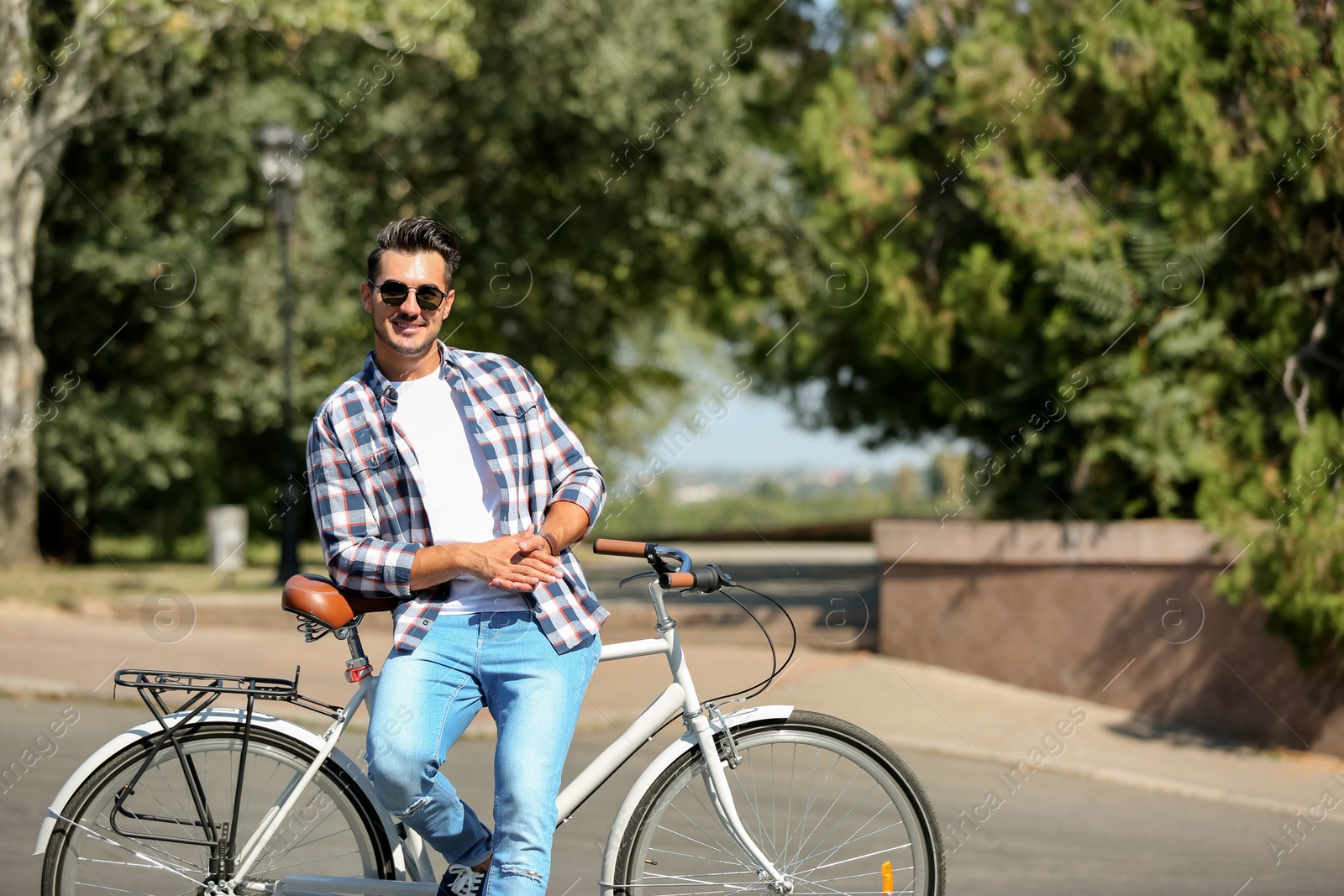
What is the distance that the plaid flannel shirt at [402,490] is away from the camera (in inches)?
129

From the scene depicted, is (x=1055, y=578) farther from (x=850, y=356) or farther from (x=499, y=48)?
(x=499, y=48)

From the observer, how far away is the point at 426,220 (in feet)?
11.4

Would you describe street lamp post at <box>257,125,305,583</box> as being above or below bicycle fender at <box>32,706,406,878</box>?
above

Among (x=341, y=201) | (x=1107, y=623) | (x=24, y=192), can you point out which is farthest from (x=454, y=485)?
(x=341, y=201)

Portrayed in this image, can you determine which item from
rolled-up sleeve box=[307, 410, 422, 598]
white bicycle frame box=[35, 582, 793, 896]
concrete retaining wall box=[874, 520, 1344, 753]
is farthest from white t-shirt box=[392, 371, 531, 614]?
concrete retaining wall box=[874, 520, 1344, 753]

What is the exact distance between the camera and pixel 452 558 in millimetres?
3170

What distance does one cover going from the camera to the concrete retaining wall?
8312mm

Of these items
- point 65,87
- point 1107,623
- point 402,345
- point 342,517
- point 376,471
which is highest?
point 65,87

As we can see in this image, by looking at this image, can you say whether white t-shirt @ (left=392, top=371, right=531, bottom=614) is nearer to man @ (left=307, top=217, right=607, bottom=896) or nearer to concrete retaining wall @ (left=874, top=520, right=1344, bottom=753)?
man @ (left=307, top=217, right=607, bottom=896)

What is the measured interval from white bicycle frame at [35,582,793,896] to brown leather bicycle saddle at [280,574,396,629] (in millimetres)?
195

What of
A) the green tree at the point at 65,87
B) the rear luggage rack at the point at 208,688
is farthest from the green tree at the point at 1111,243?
the green tree at the point at 65,87

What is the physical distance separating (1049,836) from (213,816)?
3.91m

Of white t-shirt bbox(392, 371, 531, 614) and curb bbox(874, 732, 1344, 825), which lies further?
curb bbox(874, 732, 1344, 825)

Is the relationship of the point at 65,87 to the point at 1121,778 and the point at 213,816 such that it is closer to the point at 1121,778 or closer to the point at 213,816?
the point at 1121,778
